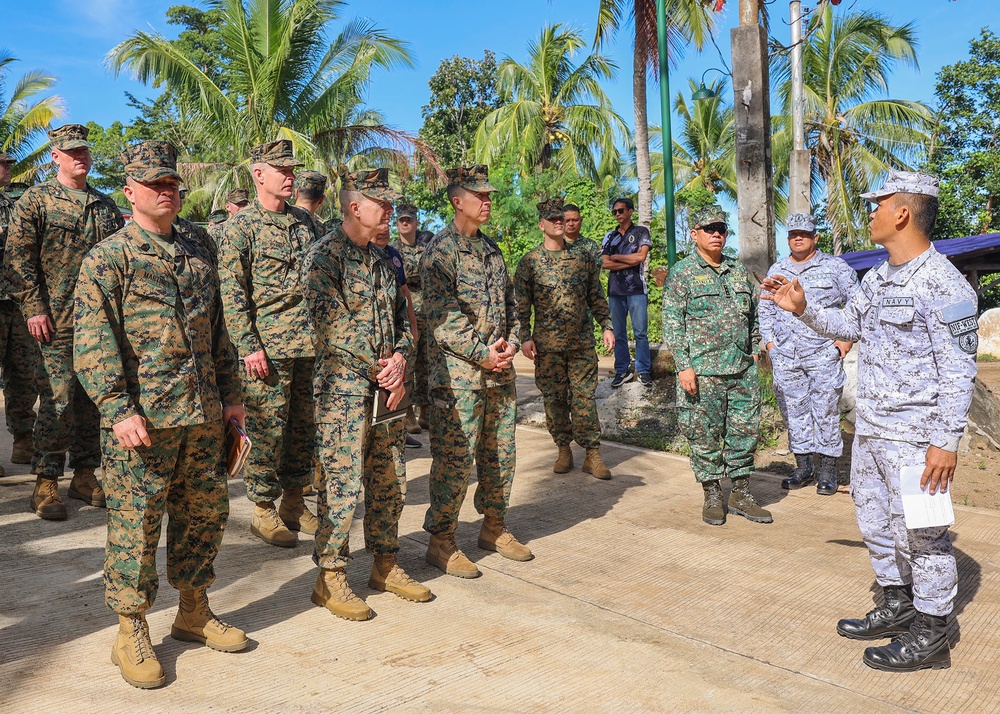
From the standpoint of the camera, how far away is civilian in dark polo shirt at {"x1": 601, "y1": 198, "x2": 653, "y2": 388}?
8.82 m

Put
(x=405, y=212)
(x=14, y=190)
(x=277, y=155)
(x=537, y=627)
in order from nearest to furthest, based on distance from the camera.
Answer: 1. (x=537, y=627)
2. (x=277, y=155)
3. (x=14, y=190)
4. (x=405, y=212)

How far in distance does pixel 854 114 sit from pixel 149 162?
27281mm

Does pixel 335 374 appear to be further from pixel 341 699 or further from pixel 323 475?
pixel 341 699

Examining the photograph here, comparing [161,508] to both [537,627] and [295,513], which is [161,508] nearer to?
[537,627]

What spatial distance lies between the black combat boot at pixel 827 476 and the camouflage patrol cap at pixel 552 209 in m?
2.85

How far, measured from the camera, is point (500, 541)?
4.93m

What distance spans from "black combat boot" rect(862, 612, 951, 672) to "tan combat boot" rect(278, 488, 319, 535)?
10.8 feet

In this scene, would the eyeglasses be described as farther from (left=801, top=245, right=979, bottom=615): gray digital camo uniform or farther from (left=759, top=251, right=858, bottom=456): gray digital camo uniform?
(left=801, top=245, right=979, bottom=615): gray digital camo uniform

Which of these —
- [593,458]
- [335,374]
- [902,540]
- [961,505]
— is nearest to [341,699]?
[335,374]

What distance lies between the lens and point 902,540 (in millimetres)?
3619

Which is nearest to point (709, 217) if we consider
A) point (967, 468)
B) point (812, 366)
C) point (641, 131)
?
point (812, 366)

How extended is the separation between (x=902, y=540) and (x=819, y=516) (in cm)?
226

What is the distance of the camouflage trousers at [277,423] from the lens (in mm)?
4859

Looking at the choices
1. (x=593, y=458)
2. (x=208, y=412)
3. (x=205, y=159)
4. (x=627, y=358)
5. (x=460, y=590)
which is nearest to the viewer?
(x=208, y=412)
